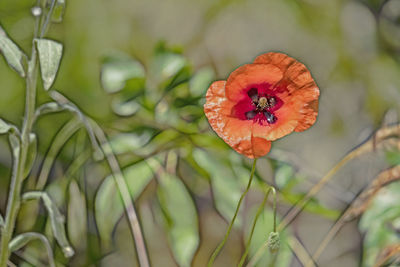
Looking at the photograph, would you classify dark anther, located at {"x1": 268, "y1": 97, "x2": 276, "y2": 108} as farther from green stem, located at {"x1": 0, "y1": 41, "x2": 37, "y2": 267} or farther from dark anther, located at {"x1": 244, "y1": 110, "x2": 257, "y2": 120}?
green stem, located at {"x1": 0, "y1": 41, "x2": 37, "y2": 267}

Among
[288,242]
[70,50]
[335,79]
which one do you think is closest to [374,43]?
[335,79]

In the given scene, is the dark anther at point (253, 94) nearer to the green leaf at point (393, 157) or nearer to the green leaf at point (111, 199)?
the green leaf at point (111, 199)

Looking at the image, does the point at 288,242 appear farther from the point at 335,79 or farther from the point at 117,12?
the point at 117,12

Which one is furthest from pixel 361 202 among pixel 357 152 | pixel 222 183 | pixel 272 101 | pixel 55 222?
pixel 55 222

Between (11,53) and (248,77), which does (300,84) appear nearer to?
(248,77)

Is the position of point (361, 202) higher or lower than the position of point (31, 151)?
lower

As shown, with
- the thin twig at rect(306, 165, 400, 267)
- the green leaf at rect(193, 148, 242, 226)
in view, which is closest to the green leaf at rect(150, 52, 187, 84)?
the green leaf at rect(193, 148, 242, 226)
